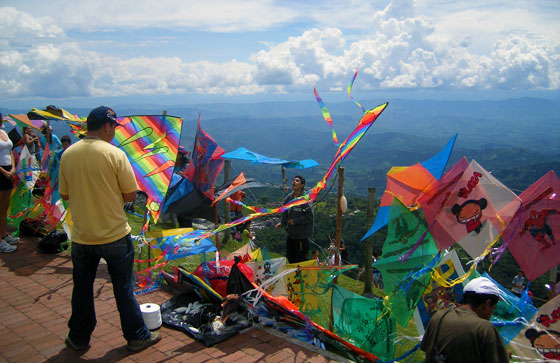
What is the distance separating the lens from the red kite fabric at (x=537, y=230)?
371cm

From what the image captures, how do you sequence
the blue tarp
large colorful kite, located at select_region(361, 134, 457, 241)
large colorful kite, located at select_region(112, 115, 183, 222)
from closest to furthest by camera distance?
large colorful kite, located at select_region(361, 134, 457, 241) < large colorful kite, located at select_region(112, 115, 183, 222) < the blue tarp

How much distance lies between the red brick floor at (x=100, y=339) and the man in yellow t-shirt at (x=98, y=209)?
0.33 metres

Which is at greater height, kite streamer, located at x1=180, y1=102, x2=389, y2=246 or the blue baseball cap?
the blue baseball cap

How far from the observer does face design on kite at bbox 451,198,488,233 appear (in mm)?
3994

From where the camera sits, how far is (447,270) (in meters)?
4.11

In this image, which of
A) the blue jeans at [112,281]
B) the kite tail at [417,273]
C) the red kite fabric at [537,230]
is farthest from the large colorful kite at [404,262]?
the blue jeans at [112,281]

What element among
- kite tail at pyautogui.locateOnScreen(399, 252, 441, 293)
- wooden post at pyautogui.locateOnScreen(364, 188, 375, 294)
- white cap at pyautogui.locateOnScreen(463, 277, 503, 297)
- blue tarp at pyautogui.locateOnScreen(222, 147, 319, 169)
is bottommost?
wooden post at pyautogui.locateOnScreen(364, 188, 375, 294)

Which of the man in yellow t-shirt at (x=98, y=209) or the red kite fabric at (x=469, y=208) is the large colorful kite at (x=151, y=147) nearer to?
the man in yellow t-shirt at (x=98, y=209)

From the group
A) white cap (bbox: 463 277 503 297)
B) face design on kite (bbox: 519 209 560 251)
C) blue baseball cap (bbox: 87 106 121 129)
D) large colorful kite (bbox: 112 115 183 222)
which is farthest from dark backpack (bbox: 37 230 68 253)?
face design on kite (bbox: 519 209 560 251)

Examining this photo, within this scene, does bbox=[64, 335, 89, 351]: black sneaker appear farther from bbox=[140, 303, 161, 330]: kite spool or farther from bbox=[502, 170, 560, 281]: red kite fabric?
bbox=[502, 170, 560, 281]: red kite fabric

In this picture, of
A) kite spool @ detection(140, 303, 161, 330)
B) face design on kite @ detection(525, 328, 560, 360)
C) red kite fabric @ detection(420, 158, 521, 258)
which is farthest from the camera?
kite spool @ detection(140, 303, 161, 330)

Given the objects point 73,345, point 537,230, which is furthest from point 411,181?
point 73,345

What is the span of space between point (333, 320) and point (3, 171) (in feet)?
16.3

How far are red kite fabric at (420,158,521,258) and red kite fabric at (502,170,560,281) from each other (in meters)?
0.10
